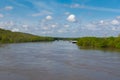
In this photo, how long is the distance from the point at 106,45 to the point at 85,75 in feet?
124

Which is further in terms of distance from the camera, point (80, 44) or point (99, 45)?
point (80, 44)

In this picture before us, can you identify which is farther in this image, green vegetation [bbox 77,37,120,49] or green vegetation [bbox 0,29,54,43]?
green vegetation [bbox 0,29,54,43]

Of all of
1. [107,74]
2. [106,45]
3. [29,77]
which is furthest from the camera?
[106,45]

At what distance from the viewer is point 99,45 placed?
5425 cm

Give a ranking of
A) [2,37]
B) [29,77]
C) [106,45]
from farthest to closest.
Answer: [2,37] → [106,45] → [29,77]

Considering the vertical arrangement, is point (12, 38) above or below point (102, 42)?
above

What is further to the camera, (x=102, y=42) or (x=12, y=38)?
(x=12, y=38)

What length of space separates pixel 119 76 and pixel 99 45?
37676 millimetres

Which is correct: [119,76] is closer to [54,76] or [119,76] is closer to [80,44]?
[54,76]

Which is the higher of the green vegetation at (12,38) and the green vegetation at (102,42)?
the green vegetation at (12,38)

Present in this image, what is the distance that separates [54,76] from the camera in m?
16.7

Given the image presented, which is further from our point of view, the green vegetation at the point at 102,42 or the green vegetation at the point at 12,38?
A: the green vegetation at the point at 12,38

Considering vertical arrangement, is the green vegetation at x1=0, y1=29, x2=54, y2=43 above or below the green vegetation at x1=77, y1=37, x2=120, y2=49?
above

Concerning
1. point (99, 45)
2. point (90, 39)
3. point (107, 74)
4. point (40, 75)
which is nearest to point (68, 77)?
point (40, 75)
